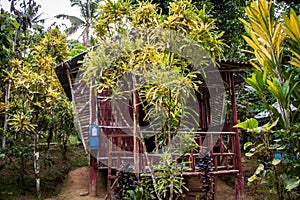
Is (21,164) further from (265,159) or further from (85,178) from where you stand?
(265,159)

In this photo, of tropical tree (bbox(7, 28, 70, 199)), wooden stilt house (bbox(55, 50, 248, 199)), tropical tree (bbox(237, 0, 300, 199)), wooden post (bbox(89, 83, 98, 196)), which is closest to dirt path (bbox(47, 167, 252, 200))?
wooden post (bbox(89, 83, 98, 196))

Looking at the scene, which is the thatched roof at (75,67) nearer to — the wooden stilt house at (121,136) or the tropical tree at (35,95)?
the wooden stilt house at (121,136)

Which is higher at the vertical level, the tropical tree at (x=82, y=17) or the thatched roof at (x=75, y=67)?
the tropical tree at (x=82, y=17)

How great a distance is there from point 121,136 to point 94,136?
0.70m

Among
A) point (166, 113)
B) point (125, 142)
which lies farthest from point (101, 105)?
point (166, 113)

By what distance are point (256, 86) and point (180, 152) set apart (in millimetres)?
1362

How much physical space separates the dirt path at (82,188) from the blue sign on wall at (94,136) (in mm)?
948

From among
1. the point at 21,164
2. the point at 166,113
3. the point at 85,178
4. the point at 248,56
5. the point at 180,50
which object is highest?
the point at 248,56

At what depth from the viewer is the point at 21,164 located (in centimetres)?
660

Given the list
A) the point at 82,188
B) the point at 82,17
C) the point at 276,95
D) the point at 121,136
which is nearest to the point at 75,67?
the point at 121,136

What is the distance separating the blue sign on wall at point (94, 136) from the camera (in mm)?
5887

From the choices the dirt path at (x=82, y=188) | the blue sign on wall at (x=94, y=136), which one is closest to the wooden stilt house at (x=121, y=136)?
the blue sign on wall at (x=94, y=136)

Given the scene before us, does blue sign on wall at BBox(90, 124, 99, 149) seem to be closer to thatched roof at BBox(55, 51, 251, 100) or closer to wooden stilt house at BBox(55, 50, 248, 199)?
wooden stilt house at BBox(55, 50, 248, 199)

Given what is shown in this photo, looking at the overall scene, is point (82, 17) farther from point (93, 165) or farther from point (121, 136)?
point (121, 136)
